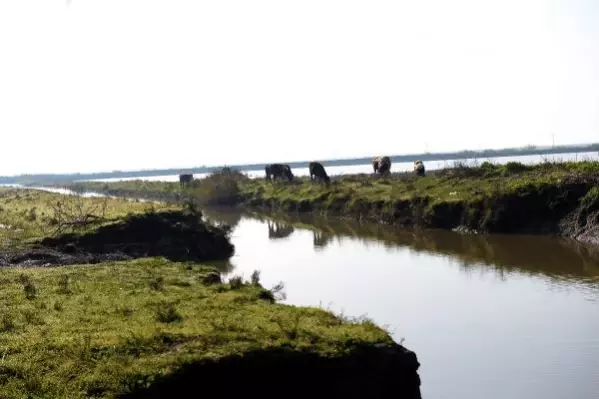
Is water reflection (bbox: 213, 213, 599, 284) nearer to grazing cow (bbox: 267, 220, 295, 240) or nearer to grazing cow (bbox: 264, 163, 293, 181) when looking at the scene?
grazing cow (bbox: 267, 220, 295, 240)

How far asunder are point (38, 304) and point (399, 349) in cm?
828

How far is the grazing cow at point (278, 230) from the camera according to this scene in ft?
149

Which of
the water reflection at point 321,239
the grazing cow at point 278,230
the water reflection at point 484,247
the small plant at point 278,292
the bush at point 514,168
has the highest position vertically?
the bush at point 514,168

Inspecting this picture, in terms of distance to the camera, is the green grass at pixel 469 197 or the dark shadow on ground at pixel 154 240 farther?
the green grass at pixel 469 197

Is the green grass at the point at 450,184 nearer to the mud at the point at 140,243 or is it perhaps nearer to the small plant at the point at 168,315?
the mud at the point at 140,243

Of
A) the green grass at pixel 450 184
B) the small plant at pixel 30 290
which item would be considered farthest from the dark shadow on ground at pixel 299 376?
the green grass at pixel 450 184

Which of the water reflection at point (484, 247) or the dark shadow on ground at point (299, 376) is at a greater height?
the dark shadow on ground at point (299, 376)

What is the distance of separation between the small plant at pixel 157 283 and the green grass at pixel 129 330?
33 mm

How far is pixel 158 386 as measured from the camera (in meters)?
11.2

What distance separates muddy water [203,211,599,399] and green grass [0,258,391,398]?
3.06 m

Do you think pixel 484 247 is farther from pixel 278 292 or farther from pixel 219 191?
pixel 219 191

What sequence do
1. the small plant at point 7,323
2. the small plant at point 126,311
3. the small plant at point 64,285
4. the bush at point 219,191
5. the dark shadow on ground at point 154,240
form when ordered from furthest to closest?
the bush at point 219,191 → the dark shadow on ground at point 154,240 → the small plant at point 64,285 → the small plant at point 126,311 → the small plant at point 7,323

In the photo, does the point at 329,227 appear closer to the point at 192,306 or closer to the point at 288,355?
the point at 192,306

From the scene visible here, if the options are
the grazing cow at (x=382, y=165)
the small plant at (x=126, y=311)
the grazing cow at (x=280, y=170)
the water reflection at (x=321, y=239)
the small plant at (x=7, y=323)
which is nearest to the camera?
the small plant at (x=7, y=323)
